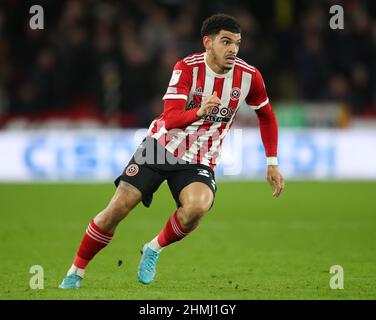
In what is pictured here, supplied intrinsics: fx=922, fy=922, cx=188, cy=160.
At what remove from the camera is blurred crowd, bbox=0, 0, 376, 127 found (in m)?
15.6

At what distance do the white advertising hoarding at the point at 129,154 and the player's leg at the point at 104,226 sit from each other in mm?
7880

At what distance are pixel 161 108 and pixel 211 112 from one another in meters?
8.86

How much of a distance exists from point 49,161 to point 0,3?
3.48 meters

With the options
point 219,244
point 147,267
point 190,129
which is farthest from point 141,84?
point 147,267

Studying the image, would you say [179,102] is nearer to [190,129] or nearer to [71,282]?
[190,129]

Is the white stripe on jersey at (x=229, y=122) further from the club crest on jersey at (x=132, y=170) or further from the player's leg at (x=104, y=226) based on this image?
the player's leg at (x=104, y=226)

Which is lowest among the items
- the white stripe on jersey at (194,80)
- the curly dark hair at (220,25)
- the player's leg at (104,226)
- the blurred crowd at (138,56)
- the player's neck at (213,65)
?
the player's leg at (104,226)

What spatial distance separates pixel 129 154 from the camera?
14.6 meters

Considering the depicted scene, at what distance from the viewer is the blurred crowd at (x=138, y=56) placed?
1561cm

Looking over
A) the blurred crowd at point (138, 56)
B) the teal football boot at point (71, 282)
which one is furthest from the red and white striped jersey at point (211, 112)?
the blurred crowd at point (138, 56)

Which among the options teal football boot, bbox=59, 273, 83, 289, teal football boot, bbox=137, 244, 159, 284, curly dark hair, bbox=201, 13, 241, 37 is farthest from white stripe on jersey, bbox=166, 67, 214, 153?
teal football boot, bbox=59, 273, 83, 289

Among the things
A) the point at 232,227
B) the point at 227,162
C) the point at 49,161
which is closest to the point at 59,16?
the point at 49,161

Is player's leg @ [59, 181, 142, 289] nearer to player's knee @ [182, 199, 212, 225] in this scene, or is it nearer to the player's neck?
player's knee @ [182, 199, 212, 225]

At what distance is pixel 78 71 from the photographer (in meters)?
15.7
